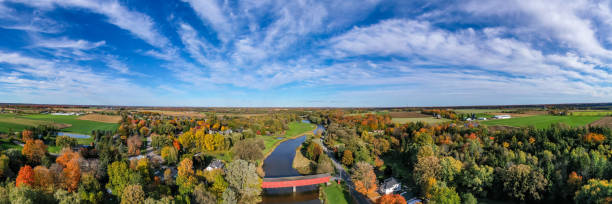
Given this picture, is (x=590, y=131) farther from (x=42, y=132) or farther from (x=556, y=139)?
(x=42, y=132)

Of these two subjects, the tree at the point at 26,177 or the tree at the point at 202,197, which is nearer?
the tree at the point at 202,197

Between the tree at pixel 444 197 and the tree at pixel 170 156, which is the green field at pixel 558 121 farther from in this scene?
the tree at pixel 170 156

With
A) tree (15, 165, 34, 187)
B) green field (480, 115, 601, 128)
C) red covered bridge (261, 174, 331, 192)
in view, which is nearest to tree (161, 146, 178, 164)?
tree (15, 165, 34, 187)

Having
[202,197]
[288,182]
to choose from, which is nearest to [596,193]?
[288,182]

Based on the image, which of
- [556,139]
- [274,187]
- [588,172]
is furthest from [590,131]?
[274,187]

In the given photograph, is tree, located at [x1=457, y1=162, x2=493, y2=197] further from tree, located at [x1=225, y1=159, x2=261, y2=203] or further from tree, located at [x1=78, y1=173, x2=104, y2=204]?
tree, located at [x1=78, y1=173, x2=104, y2=204]

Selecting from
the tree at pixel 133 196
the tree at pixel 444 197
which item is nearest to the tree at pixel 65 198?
the tree at pixel 133 196

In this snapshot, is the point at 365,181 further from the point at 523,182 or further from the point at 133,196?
the point at 133,196
